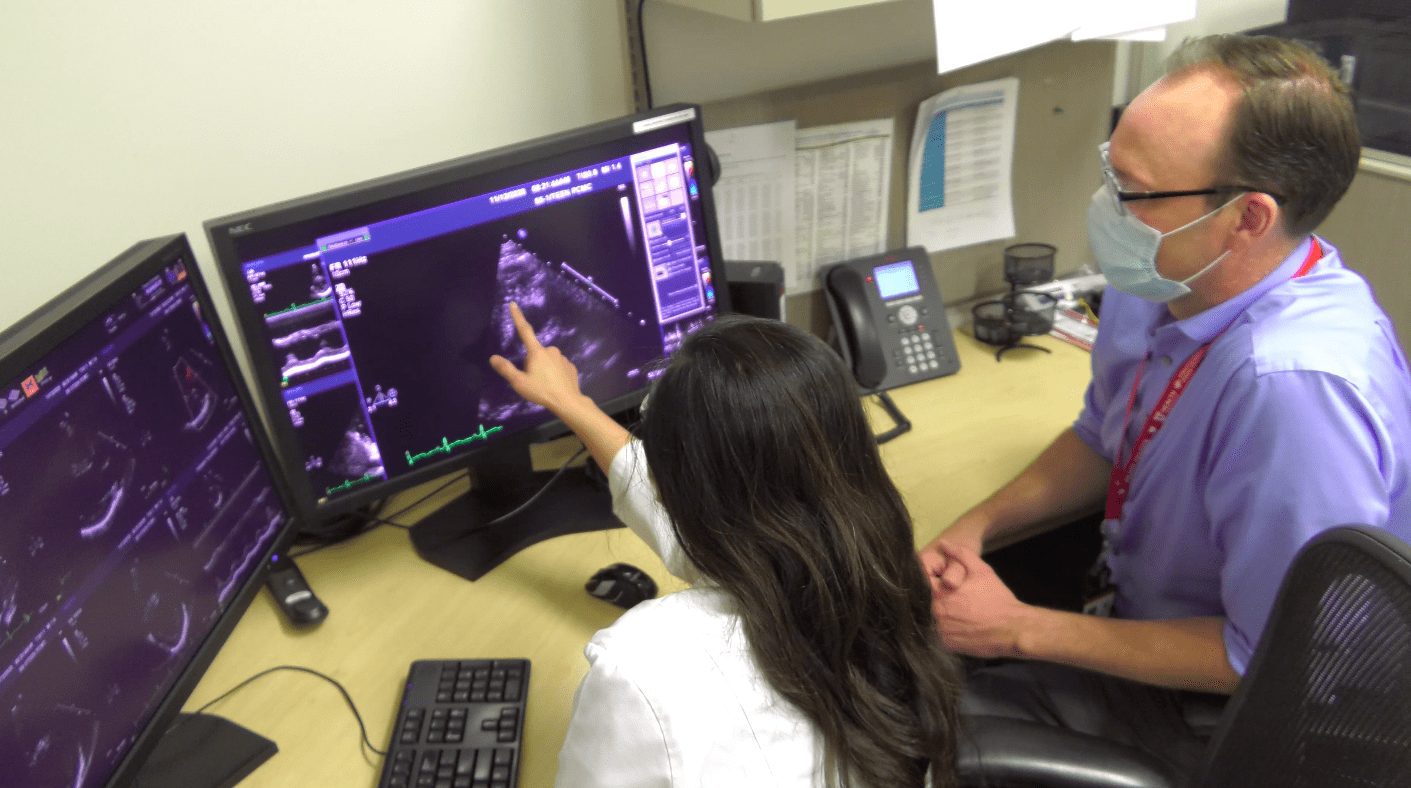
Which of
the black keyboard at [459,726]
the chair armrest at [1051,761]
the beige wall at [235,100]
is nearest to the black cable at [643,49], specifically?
the beige wall at [235,100]

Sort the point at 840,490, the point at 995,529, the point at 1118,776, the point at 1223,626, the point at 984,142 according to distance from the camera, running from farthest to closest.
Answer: the point at 984,142 → the point at 995,529 → the point at 1223,626 → the point at 1118,776 → the point at 840,490

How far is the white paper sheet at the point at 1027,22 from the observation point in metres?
1.38

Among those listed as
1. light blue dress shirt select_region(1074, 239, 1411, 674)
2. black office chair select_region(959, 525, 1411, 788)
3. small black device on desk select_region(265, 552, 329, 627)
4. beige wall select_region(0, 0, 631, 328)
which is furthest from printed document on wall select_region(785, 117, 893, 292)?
black office chair select_region(959, 525, 1411, 788)

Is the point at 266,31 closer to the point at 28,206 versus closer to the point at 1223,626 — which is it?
the point at 28,206

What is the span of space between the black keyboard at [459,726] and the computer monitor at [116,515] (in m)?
0.20

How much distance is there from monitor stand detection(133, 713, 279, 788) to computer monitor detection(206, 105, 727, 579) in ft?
0.82

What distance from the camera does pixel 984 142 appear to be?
1812 mm

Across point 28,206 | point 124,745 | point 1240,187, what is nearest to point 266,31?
point 28,206

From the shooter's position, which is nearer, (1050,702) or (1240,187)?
(1240,187)

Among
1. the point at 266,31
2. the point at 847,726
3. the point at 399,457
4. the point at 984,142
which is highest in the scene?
the point at 266,31

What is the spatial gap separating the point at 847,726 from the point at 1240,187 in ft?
2.51

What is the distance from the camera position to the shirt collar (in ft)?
3.98

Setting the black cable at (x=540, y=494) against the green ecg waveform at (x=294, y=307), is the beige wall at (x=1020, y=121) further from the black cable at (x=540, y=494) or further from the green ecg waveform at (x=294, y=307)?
the green ecg waveform at (x=294, y=307)

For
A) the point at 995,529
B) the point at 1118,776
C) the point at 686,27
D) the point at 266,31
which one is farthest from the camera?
the point at 686,27
